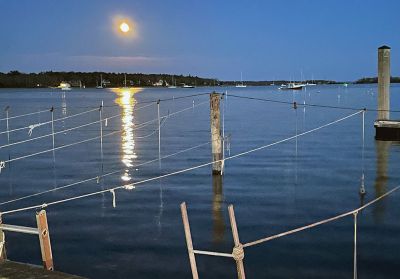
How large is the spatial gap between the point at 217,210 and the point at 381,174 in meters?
10.2

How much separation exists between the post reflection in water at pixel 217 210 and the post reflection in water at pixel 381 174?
492 centimetres

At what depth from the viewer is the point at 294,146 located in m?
33.7

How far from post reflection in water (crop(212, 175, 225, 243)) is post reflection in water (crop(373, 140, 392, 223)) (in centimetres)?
492

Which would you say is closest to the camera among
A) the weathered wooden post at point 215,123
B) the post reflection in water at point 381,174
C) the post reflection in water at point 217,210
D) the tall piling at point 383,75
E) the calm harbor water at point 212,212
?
the calm harbor water at point 212,212

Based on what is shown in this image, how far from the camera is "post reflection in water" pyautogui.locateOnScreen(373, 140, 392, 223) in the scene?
1627 centimetres

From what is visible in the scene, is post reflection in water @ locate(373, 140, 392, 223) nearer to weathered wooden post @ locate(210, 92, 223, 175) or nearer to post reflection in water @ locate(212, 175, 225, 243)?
post reflection in water @ locate(212, 175, 225, 243)

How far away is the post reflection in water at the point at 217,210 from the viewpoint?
47.3 ft

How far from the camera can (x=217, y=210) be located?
17188 mm

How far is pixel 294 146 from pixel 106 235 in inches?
842

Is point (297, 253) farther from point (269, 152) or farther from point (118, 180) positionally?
point (269, 152)

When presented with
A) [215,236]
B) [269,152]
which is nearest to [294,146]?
[269,152]

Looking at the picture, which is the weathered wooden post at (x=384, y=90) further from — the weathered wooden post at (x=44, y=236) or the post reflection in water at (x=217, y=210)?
the weathered wooden post at (x=44, y=236)

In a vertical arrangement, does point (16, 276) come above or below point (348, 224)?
above

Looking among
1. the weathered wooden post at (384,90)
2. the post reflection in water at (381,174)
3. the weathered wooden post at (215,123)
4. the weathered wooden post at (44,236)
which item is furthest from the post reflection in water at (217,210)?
the weathered wooden post at (384,90)
